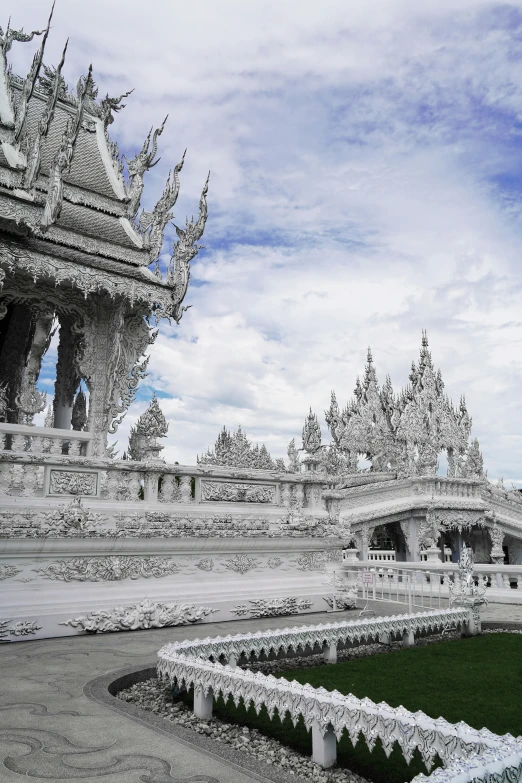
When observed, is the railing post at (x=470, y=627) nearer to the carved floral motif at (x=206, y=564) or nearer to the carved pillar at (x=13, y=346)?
the carved floral motif at (x=206, y=564)

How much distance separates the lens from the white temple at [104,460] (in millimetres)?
7973

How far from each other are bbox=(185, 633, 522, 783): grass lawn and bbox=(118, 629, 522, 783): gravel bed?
108mm

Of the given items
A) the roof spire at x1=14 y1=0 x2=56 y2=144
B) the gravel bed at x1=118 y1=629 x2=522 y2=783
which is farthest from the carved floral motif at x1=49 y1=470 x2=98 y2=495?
A: the roof spire at x1=14 y1=0 x2=56 y2=144

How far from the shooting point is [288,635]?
5.58 meters

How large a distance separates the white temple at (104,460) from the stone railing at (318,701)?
310 cm

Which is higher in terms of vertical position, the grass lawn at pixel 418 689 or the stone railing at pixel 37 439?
the stone railing at pixel 37 439

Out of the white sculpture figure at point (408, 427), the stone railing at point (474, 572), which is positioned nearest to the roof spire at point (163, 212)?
the stone railing at point (474, 572)

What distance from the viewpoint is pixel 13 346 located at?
45.2 ft

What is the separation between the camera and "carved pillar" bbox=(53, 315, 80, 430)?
42.9 feet

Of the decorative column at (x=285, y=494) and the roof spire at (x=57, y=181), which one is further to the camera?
the decorative column at (x=285, y=494)

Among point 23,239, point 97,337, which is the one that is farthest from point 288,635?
point 23,239

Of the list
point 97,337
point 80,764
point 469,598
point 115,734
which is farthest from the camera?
point 97,337

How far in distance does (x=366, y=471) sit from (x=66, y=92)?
76.1ft

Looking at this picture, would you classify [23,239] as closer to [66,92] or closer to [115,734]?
[66,92]
